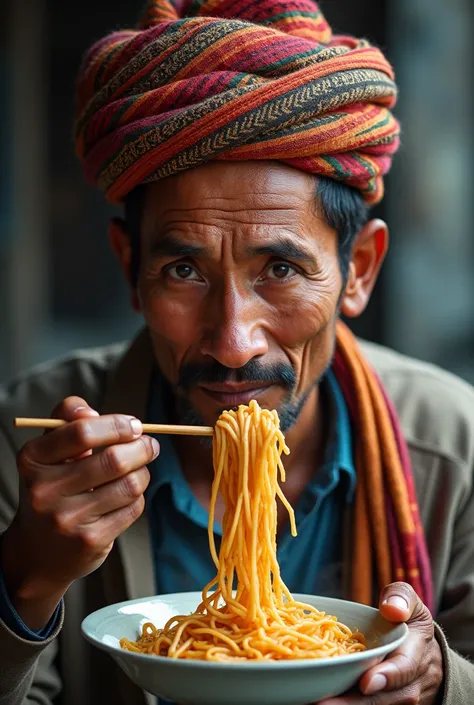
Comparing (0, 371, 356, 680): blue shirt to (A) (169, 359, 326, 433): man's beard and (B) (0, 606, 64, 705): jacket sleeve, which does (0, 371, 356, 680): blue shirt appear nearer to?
(A) (169, 359, 326, 433): man's beard

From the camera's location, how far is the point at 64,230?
7.66 meters

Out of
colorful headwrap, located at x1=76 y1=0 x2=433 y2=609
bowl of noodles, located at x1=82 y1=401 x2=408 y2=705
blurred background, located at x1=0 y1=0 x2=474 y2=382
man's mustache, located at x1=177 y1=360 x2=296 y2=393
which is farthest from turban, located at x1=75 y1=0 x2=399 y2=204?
blurred background, located at x1=0 y1=0 x2=474 y2=382

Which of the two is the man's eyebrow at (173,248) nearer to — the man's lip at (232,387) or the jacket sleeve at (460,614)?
the man's lip at (232,387)

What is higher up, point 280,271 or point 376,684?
point 280,271

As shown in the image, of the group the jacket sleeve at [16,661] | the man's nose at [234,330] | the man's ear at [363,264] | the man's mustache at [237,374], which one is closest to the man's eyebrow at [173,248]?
the man's nose at [234,330]

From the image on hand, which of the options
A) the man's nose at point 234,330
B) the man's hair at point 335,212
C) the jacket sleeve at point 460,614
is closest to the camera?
the jacket sleeve at point 460,614

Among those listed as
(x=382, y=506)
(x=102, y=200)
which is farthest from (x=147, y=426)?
(x=102, y=200)

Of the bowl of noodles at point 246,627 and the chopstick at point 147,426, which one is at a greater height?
the chopstick at point 147,426

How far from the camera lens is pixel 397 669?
6.60 ft

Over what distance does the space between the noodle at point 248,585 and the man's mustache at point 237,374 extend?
0.21 metres

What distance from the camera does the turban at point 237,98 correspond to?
253 cm

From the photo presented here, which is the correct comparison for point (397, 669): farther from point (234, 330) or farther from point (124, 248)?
point (124, 248)

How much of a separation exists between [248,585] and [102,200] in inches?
228

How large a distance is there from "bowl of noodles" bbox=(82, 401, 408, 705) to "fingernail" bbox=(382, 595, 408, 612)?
0.05 m
